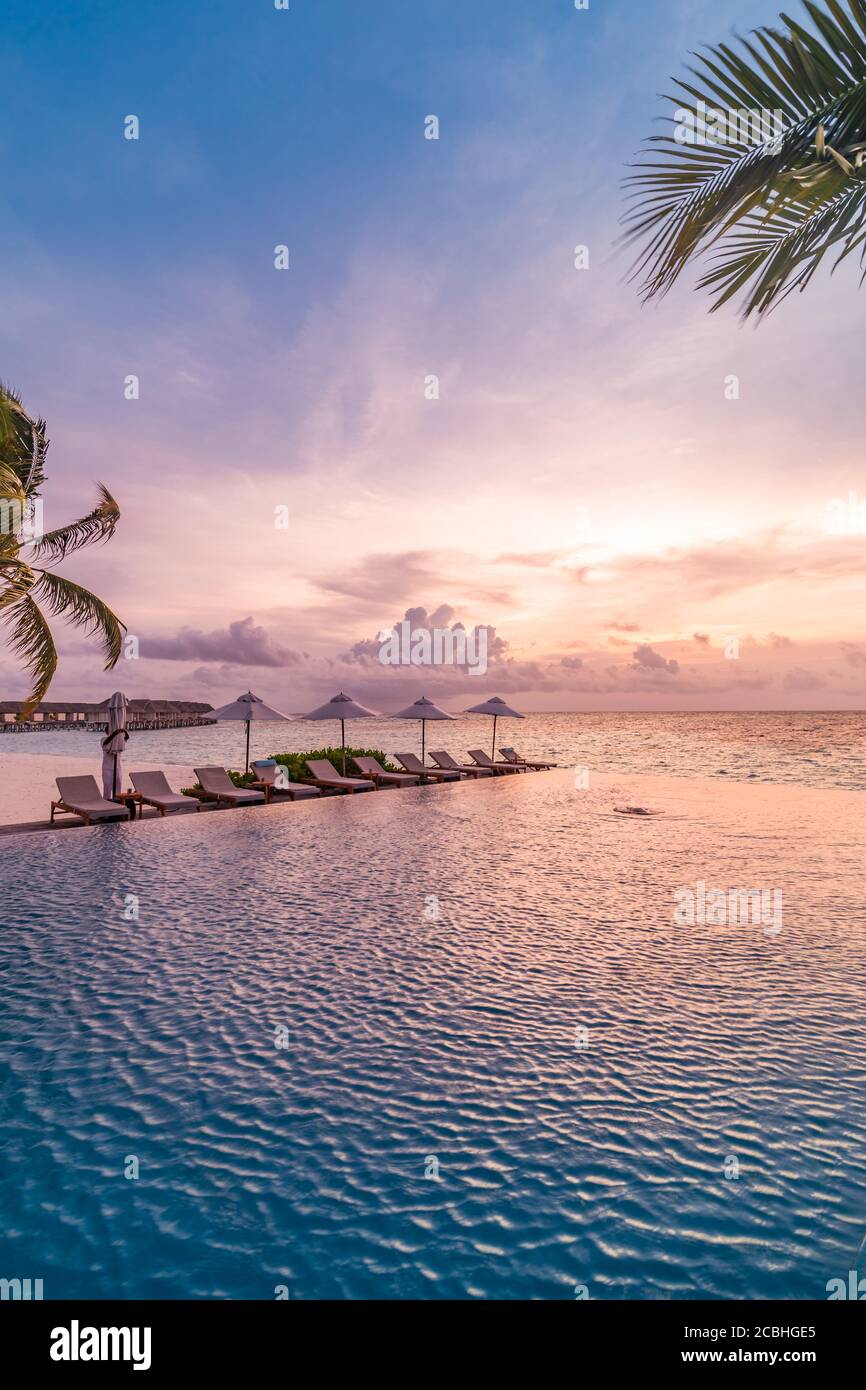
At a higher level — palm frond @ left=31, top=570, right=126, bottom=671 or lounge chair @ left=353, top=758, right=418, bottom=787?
palm frond @ left=31, top=570, right=126, bottom=671

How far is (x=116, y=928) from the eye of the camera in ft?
24.1

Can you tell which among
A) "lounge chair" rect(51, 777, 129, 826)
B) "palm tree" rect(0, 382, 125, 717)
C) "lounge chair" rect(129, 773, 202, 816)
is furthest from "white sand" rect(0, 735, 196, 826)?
"palm tree" rect(0, 382, 125, 717)

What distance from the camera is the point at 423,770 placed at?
72.5ft

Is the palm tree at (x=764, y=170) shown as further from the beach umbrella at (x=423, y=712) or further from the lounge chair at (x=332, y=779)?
the beach umbrella at (x=423, y=712)

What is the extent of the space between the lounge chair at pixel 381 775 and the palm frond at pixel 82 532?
10.3 m

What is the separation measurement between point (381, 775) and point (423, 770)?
7.38 feet

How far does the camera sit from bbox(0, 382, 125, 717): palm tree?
36.1 feet

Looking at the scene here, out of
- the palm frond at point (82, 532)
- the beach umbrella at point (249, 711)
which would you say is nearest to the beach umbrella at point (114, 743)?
the beach umbrella at point (249, 711)

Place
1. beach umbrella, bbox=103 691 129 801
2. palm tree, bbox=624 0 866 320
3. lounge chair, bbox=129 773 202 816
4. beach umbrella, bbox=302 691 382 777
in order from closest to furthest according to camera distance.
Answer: palm tree, bbox=624 0 866 320
lounge chair, bbox=129 773 202 816
beach umbrella, bbox=103 691 129 801
beach umbrella, bbox=302 691 382 777

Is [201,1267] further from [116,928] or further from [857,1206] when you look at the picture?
[116,928]

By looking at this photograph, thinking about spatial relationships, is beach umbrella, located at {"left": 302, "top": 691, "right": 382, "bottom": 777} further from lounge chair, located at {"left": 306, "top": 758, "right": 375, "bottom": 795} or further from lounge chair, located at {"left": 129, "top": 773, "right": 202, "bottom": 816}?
lounge chair, located at {"left": 129, "top": 773, "right": 202, "bottom": 816}

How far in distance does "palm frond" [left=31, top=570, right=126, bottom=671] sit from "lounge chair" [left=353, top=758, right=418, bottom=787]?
9.80 meters

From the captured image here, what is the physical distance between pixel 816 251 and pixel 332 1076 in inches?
201

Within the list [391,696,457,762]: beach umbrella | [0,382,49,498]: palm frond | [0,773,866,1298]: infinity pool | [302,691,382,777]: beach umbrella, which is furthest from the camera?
[391,696,457,762]: beach umbrella
